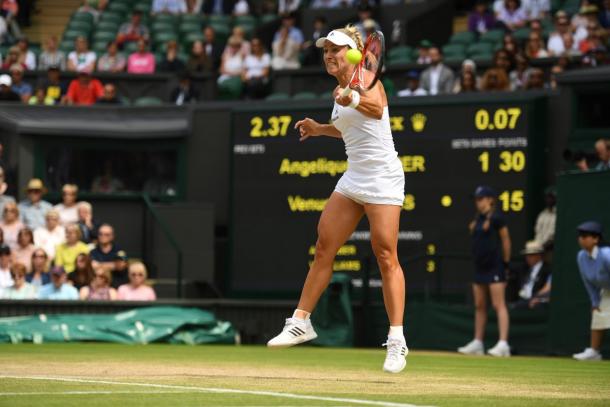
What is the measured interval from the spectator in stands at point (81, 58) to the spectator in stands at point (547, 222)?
30.8ft

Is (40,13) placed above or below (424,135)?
above

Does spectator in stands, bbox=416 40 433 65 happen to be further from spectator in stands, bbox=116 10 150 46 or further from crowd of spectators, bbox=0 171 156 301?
spectator in stands, bbox=116 10 150 46

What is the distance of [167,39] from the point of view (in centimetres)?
2419

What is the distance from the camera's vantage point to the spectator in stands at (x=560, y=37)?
19.0 metres

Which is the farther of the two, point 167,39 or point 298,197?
point 167,39

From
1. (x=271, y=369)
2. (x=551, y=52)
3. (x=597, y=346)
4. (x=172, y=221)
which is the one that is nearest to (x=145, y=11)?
(x=172, y=221)

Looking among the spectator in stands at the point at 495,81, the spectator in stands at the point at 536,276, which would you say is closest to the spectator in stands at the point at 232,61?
the spectator in stands at the point at 495,81

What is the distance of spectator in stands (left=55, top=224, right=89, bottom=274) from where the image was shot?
1781 centimetres

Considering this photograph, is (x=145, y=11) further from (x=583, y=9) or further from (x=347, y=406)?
(x=347, y=406)

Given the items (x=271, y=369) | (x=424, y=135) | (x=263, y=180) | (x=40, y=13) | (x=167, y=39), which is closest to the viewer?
(x=271, y=369)

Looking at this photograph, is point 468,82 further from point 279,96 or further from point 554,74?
point 279,96

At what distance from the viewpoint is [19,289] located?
17.0 m

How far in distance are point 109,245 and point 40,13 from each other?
11.2 metres

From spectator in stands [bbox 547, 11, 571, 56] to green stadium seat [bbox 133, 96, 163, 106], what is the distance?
6095mm
